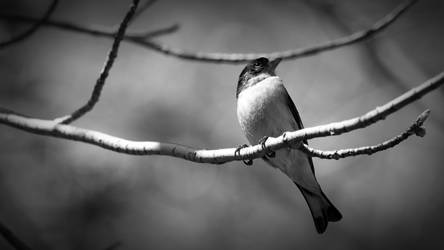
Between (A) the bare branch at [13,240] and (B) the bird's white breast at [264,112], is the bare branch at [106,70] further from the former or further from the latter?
(B) the bird's white breast at [264,112]

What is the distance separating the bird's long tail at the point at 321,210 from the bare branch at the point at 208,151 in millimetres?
1959

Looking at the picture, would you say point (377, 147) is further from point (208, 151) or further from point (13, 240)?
point (13, 240)

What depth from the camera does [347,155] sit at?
3.20 metres

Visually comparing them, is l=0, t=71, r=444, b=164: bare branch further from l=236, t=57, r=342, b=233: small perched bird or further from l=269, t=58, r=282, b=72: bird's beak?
l=269, t=58, r=282, b=72: bird's beak

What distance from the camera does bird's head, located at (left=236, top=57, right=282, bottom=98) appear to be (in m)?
5.55

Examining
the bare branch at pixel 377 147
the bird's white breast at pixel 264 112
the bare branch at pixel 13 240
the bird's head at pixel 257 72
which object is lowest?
the bare branch at pixel 13 240

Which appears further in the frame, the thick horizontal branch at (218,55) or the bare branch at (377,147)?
the thick horizontal branch at (218,55)

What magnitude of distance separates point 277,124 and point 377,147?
183 cm

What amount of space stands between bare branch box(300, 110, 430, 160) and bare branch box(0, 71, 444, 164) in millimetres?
239

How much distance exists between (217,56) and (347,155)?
2391mm

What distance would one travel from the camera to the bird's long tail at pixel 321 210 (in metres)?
5.24

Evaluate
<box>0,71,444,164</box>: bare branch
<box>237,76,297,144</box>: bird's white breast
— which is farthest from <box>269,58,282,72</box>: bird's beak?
<box>0,71,444,164</box>: bare branch

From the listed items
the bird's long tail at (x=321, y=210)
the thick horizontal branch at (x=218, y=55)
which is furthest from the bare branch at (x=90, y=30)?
the bird's long tail at (x=321, y=210)

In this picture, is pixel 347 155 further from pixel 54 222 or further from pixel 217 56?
pixel 54 222
